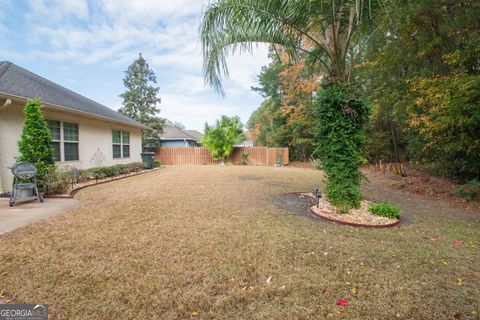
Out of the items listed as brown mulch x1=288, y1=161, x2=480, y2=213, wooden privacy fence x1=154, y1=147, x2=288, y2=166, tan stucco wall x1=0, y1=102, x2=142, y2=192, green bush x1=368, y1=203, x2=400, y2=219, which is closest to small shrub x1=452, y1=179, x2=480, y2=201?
brown mulch x1=288, y1=161, x2=480, y2=213

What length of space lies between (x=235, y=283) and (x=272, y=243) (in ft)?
3.42

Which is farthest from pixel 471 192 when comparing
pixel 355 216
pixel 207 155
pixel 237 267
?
pixel 207 155

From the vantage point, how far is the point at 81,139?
8.74m

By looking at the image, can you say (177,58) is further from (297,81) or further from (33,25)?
(297,81)

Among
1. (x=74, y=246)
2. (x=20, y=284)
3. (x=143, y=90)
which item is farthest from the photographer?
(x=143, y=90)

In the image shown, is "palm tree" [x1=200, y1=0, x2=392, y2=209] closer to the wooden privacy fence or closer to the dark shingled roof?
the wooden privacy fence

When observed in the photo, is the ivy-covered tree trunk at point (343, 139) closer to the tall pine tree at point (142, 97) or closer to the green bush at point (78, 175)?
the green bush at point (78, 175)

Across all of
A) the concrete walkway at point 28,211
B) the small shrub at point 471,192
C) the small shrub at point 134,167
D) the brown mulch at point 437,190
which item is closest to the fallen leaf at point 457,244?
the brown mulch at point 437,190

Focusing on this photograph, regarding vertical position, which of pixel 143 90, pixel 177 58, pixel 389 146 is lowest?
pixel 389 146

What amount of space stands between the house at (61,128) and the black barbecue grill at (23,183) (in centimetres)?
133

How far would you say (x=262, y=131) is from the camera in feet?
88.8

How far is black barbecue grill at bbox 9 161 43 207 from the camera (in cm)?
489

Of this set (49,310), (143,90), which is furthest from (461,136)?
(143,90)

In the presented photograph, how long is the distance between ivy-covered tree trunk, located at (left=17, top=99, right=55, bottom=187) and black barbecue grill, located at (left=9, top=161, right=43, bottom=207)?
1.39ft
